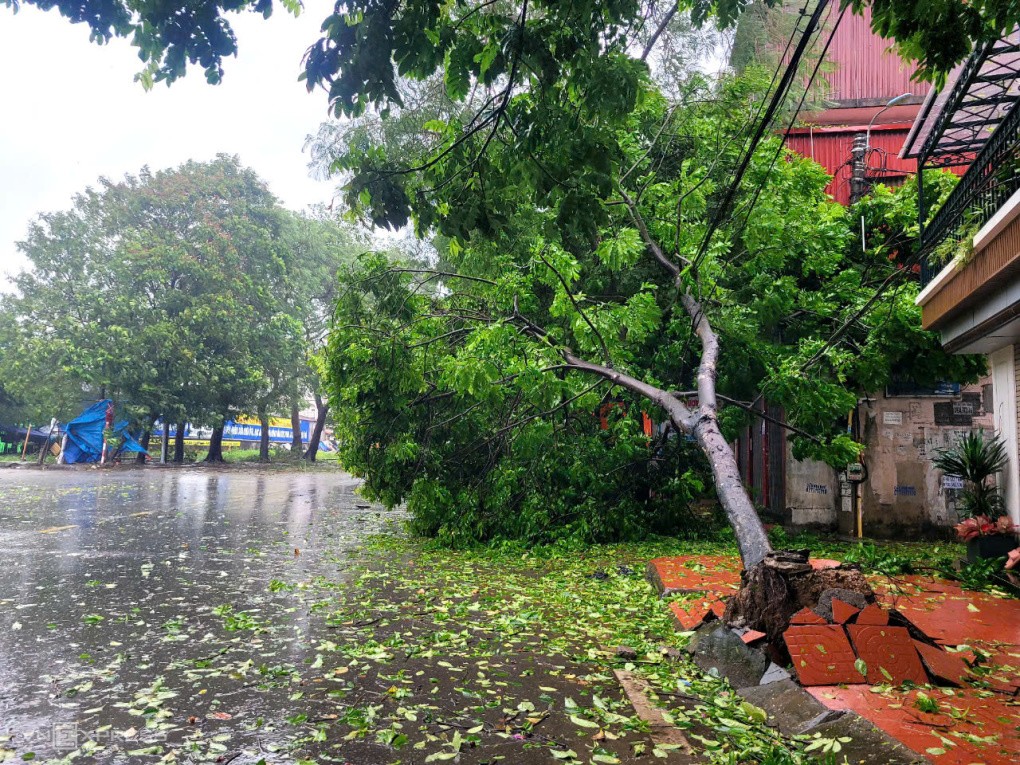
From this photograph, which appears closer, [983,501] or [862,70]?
[983,501]

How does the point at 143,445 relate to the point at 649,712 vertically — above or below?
A: above

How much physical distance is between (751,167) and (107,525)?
11.6 metres

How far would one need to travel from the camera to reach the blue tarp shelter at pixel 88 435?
98.9 ft

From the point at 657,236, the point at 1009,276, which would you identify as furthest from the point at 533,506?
the point at 1009,276

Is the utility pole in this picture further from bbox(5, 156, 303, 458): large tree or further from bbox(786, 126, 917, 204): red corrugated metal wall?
bbox(5, 156, 303, 458): large tree

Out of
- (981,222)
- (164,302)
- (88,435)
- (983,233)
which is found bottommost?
(88,435)

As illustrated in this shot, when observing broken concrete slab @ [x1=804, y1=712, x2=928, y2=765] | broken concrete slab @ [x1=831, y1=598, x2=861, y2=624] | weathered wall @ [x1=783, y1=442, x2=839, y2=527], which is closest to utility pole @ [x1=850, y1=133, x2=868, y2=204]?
weathered wall @ [x1=783, y1=442, x2=839, y2=527]

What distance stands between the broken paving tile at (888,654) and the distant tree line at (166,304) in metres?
24.7

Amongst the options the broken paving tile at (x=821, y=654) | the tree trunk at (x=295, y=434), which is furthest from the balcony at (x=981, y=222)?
the tree trunk at (x=295, y=434)

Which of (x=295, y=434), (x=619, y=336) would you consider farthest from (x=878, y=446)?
(x=295, y=434)

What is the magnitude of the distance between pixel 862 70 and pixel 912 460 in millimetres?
10052

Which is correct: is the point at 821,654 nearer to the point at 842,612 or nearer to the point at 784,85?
the point at 842,612

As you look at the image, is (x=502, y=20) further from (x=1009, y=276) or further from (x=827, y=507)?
(x=827, y=507)

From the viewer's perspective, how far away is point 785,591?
18.3 ft
